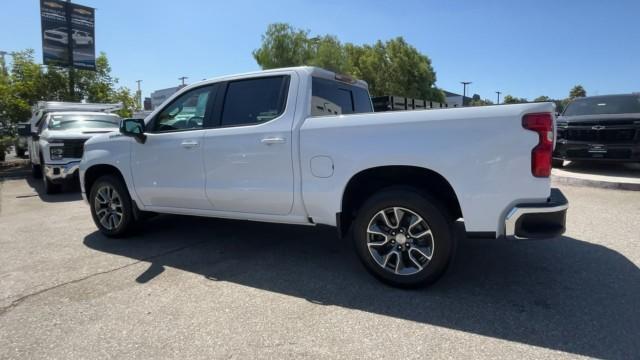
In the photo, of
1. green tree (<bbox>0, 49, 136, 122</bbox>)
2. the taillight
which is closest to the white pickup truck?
the taillight

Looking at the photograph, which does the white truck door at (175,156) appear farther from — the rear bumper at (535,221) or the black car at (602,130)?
the black car at (602,130)

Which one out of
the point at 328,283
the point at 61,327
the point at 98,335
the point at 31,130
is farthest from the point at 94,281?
the point at 31,130

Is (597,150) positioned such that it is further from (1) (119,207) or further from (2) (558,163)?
(1) (119,207)

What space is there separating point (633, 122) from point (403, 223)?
7.71 meters

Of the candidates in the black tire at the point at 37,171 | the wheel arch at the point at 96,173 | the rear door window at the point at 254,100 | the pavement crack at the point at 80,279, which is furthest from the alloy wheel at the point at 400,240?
the black tire at the point at 37,171

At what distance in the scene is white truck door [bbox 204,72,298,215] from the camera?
3.82 m

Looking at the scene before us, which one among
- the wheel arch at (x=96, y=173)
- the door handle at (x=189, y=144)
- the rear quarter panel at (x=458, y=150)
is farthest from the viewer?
the wheel arch at (x=96, y=173)

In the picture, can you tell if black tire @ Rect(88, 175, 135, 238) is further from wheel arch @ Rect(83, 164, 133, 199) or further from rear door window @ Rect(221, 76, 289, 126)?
rear door window @ Rect(221, 76, 289, 126)

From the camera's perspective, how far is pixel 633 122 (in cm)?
836

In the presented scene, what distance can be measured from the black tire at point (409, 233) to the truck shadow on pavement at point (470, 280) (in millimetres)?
137

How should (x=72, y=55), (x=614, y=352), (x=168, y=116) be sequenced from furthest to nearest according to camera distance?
(x=72, y=55) → (x=168, y=116) → (x=614, y=352)

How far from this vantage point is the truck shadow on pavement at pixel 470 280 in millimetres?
2820

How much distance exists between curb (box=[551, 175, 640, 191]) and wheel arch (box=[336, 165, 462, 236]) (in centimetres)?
597

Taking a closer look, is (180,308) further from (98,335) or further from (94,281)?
(94,281)
